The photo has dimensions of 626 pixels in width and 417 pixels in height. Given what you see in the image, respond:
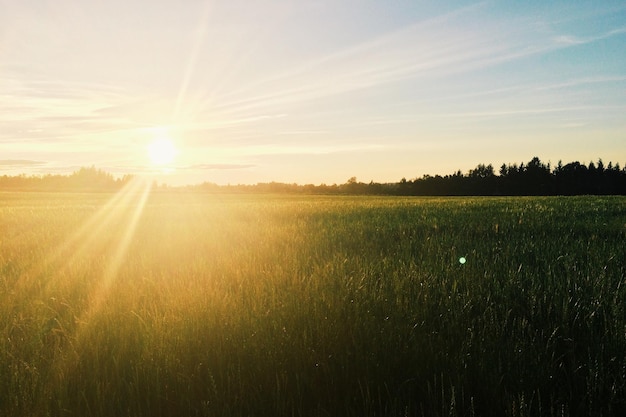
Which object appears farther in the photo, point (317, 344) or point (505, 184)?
point (505, 184)

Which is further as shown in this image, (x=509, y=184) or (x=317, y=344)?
(x=509, y=184)

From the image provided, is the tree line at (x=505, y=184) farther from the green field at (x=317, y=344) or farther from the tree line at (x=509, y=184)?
the green field at (x=317, y=344)

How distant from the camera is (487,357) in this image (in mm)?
2805

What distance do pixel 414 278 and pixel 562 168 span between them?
381 feet

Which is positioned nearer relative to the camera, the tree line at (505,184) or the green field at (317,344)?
the green field at (317,344)

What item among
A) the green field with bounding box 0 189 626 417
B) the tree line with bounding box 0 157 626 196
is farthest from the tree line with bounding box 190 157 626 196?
the green field with bounding box 0 189 626 417

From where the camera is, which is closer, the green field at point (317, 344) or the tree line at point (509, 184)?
the green field at point (317, 344)

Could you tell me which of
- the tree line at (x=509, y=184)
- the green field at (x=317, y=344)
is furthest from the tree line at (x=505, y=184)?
the green field at (x=317, y=344)

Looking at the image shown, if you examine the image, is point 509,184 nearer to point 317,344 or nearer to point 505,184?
point 505,184

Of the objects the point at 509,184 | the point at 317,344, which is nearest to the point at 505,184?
the point at 509,184

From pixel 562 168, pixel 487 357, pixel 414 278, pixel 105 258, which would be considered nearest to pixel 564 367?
pixel 487 357

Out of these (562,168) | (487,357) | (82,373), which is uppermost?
(562,168)

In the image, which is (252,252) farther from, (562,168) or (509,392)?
(562,168)

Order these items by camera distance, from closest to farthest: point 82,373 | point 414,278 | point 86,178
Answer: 1. point 82,373
2. point 414,278
3. point 86,178
